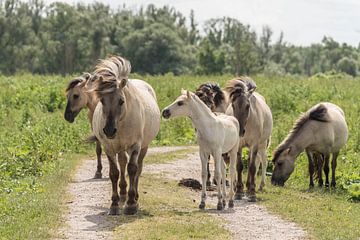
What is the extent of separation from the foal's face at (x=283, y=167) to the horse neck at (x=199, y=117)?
4796mm

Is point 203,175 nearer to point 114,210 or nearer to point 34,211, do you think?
point 114,210

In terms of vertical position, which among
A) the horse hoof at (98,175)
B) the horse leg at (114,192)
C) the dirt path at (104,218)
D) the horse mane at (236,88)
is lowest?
the horse hoof at (98,175)

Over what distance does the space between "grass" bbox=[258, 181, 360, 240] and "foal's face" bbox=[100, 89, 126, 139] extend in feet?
11.4

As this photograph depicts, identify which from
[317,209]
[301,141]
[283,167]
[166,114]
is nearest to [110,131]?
[166,114]

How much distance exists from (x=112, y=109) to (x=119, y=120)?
357 mm

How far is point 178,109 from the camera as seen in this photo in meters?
12.3

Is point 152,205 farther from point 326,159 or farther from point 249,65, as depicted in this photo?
point 249,65

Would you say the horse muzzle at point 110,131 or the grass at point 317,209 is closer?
the grass at point 317,209

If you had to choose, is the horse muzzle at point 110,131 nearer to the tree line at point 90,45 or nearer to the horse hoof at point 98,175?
the horse hoof at point 98,175

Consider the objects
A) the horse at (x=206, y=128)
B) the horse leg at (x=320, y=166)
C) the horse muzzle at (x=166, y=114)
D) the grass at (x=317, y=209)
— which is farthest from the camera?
the horse leg at (x=320, y=166)

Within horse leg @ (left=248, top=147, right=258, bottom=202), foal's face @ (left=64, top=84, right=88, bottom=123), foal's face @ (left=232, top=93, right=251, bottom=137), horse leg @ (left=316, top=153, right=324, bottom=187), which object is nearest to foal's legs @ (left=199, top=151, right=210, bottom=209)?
foal's face @ (left=232, top=93, right=251, bottom=137)

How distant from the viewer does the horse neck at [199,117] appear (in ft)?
41.0

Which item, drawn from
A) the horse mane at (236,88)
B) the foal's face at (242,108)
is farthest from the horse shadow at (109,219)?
the horse mane at (236,88)

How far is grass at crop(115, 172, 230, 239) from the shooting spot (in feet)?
33.2
